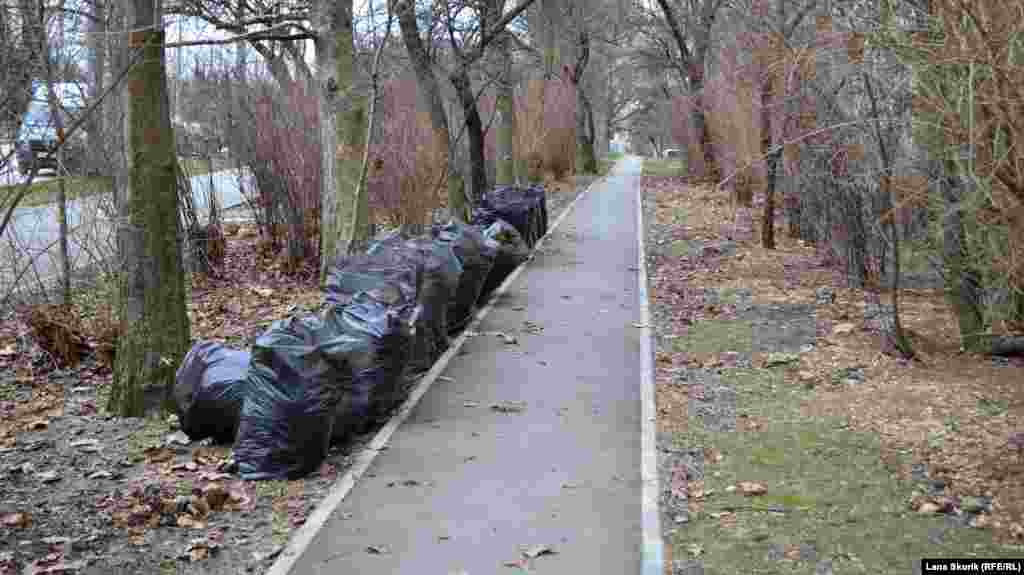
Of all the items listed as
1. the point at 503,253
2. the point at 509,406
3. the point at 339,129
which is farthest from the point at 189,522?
A: the point at 503,253

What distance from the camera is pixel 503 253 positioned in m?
14.2

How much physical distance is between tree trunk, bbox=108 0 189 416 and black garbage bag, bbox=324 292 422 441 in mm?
1427

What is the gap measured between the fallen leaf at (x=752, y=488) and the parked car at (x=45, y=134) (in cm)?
425

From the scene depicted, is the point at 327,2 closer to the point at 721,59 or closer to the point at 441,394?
the point at 441,394

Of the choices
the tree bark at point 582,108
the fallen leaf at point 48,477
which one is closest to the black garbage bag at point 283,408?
the fallen leaf at point 48,477

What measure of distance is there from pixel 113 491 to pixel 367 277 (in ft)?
12.1

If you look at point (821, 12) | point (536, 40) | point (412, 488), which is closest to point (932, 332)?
point (821, 12)

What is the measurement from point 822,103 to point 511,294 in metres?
4.80

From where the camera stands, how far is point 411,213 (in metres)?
15.9

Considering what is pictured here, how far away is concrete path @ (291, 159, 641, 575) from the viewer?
562 cm

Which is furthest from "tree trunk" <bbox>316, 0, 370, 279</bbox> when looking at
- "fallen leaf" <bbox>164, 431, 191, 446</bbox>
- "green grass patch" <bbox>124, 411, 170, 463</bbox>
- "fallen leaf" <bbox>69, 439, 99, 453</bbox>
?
"fallen leaf" <bbox>69, 439, 99, 453</bbox>

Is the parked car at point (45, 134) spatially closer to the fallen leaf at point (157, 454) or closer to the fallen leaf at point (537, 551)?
the fallen leaf at point (157, 454)

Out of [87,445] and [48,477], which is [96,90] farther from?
[48,477]

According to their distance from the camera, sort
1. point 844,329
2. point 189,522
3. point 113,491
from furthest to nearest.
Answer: point 844,329
point 113,491
point 189,522
